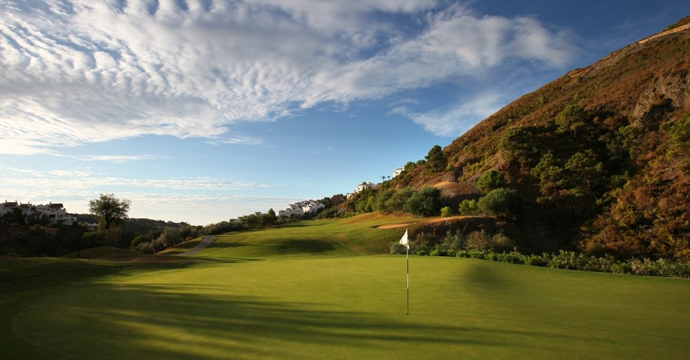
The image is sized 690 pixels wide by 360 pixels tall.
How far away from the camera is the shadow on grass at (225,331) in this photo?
5840 millimetres

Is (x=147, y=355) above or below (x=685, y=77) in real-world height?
below

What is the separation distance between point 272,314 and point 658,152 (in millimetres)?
51917

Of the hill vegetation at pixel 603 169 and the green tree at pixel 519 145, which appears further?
the green tree at pixel 519 145

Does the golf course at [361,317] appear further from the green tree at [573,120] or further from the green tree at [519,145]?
the green tree at [573,120]

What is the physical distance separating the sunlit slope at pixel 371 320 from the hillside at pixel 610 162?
29.9 metres

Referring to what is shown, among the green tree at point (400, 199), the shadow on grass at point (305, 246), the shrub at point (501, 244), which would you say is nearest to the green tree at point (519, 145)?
the green tree at point (400, 199)

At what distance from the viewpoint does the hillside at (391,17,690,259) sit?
1391 inches

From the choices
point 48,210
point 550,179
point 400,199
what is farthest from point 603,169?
point 48,210

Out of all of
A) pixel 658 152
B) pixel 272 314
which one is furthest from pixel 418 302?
pixel 658 152

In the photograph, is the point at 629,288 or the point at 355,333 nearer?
the point at 355,333

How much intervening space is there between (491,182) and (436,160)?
943 inches

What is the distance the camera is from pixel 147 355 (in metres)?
5.73

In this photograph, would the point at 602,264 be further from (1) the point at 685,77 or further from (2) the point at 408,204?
(1) the point at 685,77

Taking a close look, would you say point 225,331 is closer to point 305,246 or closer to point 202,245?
point 305,246
